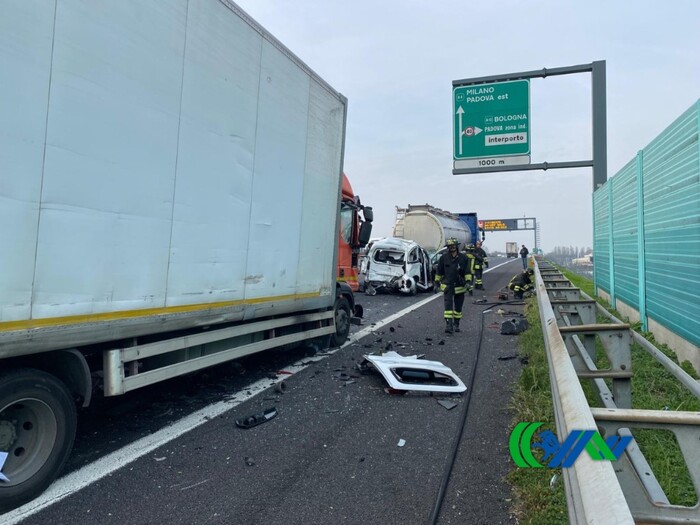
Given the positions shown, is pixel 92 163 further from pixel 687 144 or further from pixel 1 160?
pixel 687 144

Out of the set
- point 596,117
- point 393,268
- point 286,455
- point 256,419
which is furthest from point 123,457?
point 596,117

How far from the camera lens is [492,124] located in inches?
488

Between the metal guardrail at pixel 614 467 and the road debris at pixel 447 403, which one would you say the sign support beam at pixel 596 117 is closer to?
the road debris at pixel 447 403

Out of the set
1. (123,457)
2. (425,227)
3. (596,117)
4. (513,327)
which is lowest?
(123,457)

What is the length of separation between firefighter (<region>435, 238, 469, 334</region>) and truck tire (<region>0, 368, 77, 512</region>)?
6483 millimetres

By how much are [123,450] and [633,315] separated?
7.49 m

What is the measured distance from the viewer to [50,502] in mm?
2637

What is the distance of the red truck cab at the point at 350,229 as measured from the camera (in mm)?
7297

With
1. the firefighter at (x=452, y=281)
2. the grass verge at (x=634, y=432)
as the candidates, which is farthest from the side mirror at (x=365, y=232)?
the grass verge at (x=634, y=432)

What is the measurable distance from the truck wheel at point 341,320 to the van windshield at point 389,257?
7428mm

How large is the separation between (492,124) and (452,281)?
6030mm

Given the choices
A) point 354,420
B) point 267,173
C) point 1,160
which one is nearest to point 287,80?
point 267,173

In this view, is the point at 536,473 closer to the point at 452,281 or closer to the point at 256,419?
the point at 256,419

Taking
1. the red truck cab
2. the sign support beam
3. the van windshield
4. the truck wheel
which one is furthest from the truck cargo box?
the van windshield
